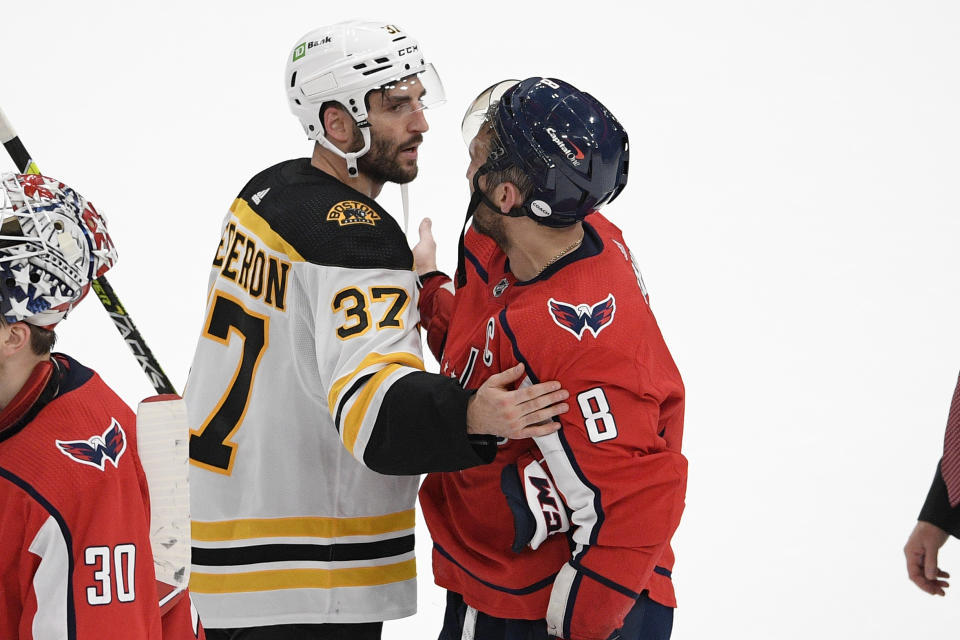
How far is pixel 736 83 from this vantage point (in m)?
6.75

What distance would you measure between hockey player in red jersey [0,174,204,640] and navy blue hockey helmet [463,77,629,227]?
71cm

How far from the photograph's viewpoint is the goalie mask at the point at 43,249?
5.31ft

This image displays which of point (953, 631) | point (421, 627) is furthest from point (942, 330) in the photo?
point (421, 627)

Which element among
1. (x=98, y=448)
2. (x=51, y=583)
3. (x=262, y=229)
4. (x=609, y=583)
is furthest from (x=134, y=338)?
(x=609, y=583)

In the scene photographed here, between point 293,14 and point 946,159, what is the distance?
365cm

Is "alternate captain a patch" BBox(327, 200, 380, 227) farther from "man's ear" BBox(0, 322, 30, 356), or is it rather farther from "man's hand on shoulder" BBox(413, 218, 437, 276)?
"man's ear" BBox(0, 322, 30, 356)

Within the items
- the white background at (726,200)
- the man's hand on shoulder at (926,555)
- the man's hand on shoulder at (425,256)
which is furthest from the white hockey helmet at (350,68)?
the white background at (726,200)

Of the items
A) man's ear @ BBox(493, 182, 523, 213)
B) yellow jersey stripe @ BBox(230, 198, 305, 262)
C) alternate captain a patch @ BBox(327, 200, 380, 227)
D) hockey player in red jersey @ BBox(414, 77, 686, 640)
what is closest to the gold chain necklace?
hockey player in red jersey @ BBox(414, 77, 686, 640)

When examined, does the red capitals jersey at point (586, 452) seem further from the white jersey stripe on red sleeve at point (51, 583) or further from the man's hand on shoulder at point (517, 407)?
the white jersey stripe on red sleeve at point (51, 583)

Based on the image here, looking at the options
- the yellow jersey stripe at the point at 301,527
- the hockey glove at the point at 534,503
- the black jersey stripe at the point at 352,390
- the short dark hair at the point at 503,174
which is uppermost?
the short dark hair at the point at 503,174

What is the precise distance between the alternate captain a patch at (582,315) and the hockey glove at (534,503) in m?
0.25

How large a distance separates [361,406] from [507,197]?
0.44m

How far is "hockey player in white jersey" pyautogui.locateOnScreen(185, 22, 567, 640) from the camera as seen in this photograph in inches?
88.5

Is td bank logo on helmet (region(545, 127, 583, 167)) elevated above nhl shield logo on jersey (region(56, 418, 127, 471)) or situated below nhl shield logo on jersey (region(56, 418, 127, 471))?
above
